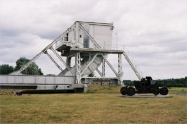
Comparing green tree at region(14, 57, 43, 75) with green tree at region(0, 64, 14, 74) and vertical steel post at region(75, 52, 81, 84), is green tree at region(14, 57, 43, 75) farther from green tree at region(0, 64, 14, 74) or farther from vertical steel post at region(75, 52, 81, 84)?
vertical steel post at region(75, 52, 81, 84)

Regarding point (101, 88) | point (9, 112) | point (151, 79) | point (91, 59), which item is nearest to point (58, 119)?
point (9, 112)

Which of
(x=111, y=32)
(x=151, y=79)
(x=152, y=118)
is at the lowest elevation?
(x=152, y=118)

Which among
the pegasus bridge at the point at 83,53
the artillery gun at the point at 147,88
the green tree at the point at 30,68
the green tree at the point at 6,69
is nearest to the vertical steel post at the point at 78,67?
the pegasus bridge at the point at 83,53

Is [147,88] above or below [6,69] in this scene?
below

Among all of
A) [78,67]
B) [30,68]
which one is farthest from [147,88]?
[30,68]

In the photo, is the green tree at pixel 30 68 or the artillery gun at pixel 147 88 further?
the green tree at pixel 30 68

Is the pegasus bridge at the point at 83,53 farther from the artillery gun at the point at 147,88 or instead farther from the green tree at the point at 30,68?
the artillery gun at the point at 147,88

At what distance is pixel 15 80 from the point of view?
2488 inches

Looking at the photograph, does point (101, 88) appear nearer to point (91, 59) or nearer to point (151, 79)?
point (91, 59)

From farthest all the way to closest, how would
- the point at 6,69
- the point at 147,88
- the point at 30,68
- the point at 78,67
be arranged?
the point at 6,69 < the point at 30,68 < the point at 78,67 < the point at 147,88

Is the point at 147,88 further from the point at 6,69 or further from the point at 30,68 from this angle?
the point at 6,69

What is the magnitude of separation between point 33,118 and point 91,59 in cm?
4883

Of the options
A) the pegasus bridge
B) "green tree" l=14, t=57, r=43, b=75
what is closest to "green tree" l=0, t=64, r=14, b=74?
"green tree" l=14, t=57, r=43, b=75

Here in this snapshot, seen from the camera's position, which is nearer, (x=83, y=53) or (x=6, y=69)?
(x=83, y=53)
